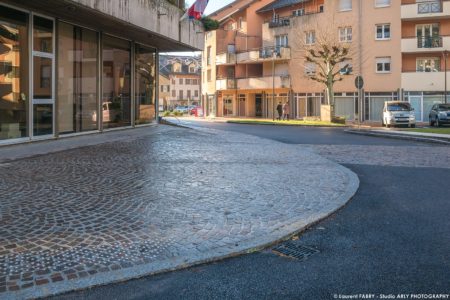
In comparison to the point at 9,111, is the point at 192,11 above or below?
above

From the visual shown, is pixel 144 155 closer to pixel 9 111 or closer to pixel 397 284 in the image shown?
pixel 9 111

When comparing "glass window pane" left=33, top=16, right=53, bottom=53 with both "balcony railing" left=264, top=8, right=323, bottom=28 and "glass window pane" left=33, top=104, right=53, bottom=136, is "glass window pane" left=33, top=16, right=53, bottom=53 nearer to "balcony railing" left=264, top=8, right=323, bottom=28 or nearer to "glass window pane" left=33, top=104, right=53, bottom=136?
"glass window pane" left=33, top=104, right=53, bottom=136

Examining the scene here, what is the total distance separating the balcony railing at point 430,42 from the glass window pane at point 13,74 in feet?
118

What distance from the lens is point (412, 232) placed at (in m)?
A: 5.28

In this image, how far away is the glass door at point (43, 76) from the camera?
44.4 feet

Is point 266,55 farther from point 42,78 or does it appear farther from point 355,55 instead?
point 42,78

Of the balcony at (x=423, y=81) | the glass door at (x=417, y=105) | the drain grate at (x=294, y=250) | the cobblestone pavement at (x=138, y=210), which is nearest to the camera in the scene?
the cobblestone pavement at (x=138, y=210)

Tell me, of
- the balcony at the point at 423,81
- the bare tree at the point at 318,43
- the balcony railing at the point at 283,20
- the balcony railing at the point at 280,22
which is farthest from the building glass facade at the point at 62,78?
the balcony railing at the point at 280,22

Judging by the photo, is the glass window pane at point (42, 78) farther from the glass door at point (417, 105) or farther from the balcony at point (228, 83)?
the balcony at point (228, 83)

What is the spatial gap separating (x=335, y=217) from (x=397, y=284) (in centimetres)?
232

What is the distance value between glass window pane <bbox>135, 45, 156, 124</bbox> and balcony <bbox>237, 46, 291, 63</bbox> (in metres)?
28.0

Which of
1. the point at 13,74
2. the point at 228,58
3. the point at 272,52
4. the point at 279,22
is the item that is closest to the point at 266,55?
the point at 272,52

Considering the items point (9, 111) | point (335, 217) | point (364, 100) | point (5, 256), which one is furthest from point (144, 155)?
Result: point (364, 100)

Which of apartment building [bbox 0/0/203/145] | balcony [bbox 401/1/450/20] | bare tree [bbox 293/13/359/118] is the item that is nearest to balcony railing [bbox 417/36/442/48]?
balcony [bbox 401/1/450/20]
